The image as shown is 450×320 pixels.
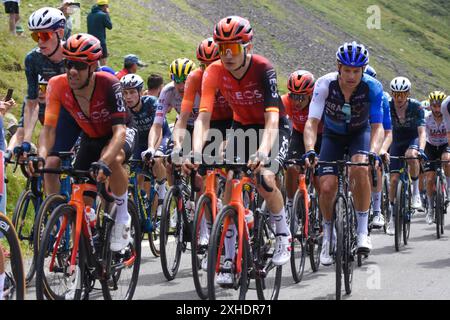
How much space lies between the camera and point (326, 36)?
58.7 m

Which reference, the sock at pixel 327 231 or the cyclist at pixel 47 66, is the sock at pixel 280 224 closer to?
the sock at pixel 327 231

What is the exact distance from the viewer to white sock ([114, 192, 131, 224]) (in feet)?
24.7

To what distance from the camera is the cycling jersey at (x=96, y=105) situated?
24.6ft

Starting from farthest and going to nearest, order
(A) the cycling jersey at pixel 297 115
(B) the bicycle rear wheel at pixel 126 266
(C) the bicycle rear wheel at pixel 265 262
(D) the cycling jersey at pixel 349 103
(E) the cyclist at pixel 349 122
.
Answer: (A) the cycling jersey at pixel 297 115 → (D) the cycling jersey at pixel 349 103 → (E) the cyclist at pixel 349 122 → (C) the bicycle rear wheel at pixel 265 262 → (B) the bicycle rear wheel at pixel 126 266

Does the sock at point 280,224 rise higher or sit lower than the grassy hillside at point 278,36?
lower

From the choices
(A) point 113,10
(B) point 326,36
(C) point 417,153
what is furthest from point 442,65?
(C) point 417,153

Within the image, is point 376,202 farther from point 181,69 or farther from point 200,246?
point 200,246

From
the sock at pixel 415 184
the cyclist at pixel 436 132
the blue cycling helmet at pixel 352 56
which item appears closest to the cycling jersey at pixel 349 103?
the blue cycling helmet at pixel 352 56

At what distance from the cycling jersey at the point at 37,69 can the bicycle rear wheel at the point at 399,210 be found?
192 inches

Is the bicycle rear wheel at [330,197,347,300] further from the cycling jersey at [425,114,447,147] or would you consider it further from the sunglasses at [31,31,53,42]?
the cycling jersey at [425,114,447,147]
